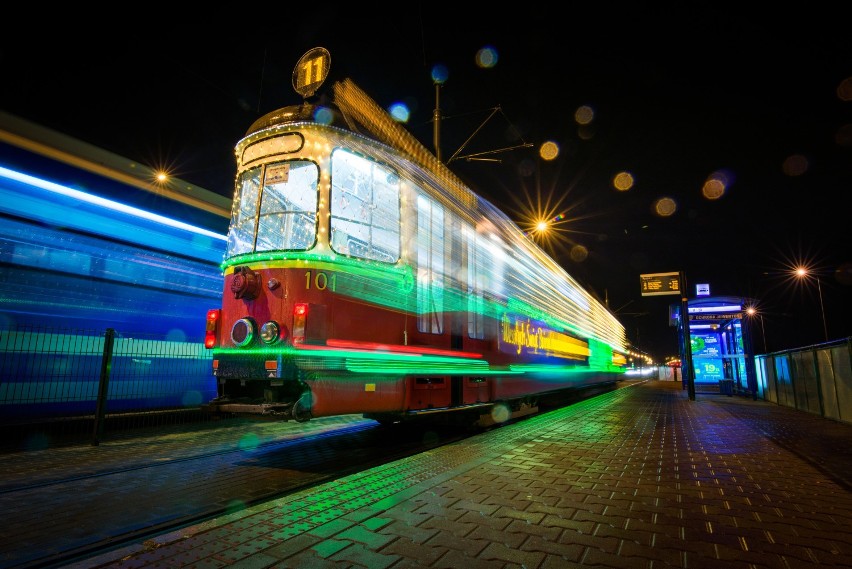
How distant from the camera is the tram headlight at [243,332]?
4.72 meters

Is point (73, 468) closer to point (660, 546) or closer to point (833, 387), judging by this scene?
point (660, 546)

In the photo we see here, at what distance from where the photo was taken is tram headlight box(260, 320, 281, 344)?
459 centimetres

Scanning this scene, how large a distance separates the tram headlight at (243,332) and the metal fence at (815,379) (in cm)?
920

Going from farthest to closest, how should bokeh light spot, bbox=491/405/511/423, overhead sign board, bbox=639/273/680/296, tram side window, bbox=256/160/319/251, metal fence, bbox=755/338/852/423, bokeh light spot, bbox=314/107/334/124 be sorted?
1. overhead sign board, bbox=639/273/680/296
2. bokeh light spot, bbox=491/405/511/423
3. metal fence, bbox=755/338/852/423
4. bokeh light spot, bbox=314/107/334/124
5. tram side window, bbox=256/160/319/251

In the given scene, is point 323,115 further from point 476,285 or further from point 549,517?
point 549,517

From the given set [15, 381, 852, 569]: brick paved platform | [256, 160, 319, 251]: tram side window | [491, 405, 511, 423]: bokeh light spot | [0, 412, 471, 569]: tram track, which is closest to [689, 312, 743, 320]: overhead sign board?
[491, 405, 511, 423]: bokeh light spot

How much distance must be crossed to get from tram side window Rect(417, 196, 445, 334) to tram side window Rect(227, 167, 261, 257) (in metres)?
1.93

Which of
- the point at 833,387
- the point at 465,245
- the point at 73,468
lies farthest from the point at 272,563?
the point at 833,387

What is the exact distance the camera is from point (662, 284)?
15336mm

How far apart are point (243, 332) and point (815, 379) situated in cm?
1095

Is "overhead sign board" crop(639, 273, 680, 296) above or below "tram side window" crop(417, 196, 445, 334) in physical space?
above

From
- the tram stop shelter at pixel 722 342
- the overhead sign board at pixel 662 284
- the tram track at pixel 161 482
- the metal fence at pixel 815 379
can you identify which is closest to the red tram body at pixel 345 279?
the tram track at pixel 161 482

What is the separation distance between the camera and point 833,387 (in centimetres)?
849

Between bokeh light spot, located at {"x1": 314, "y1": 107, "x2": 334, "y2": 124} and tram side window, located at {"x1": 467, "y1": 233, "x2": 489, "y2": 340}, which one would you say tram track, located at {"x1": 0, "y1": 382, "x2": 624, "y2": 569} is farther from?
bokeh light spot, located at {"x1": 314, "y1": 107, "x2": 334, "y2": 124}
